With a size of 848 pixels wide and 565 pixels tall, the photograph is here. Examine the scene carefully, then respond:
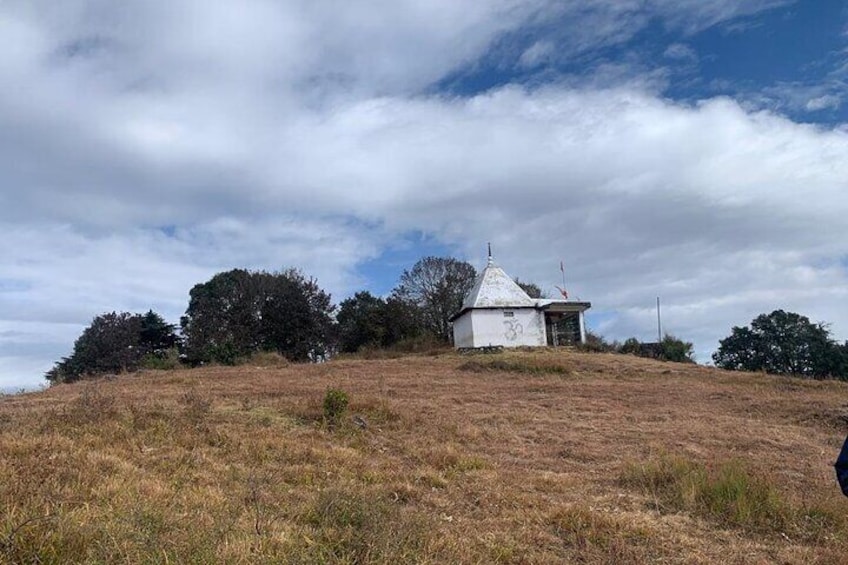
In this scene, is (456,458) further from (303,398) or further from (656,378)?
(656,378)

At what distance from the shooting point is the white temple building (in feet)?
111

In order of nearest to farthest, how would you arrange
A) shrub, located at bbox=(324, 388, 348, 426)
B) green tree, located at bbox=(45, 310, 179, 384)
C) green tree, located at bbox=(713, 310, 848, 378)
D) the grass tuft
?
1. shrub, located at bbox=(324, 388, 348, 426)
2. the grass tuft
3. green tree, located at bbox=(45, 310, 179, 384)
4. green tree, located at bbox=(713, 310, 848, 378)

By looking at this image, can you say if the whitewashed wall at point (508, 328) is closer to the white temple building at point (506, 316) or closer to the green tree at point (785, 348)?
the white temple building at point (506, 316)

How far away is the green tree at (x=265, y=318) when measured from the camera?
122ft

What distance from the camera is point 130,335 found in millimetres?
34250

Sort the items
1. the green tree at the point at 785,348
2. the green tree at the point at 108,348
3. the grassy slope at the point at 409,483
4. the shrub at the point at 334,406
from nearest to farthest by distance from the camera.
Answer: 1. the grassy slope at the point at 409,483
2. the shrub at the point at 334,406
3. the green tree at the point at 108,348
4. the green tree at the point at 785,348

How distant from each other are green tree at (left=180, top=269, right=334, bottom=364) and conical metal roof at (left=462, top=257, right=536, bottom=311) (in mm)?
9532

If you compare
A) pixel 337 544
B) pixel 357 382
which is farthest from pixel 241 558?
pixel 357 382

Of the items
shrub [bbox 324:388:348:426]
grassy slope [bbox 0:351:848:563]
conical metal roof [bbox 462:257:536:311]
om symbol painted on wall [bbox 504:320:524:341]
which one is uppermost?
conical metal roof [bbox 462:257:536:311]

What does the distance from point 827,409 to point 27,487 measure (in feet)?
48.6

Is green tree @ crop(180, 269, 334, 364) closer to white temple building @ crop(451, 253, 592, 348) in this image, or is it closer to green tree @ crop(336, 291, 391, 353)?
green tree @ crop(336, 291, 391, 353)

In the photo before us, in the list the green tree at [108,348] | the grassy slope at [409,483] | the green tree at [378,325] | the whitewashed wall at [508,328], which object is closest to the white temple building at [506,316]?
the whitewashed wall at [508,328]

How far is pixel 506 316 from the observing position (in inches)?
1350

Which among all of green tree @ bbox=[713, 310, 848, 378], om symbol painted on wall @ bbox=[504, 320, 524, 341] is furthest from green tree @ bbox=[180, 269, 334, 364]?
green tree @ bbox=[713, 310, 848, 378]
